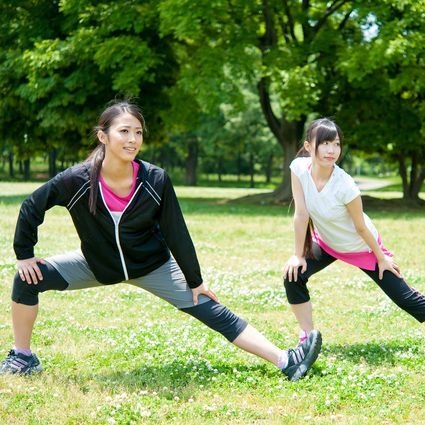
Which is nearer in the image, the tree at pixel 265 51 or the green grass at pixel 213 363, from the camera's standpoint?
the green grass at pixel 213 363

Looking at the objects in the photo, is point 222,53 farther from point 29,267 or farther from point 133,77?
point 29,267

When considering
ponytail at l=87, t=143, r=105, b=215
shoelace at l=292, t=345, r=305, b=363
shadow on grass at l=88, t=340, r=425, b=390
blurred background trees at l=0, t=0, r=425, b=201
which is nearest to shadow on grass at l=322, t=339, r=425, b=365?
shadow on grass at l=88, t=340, r=425, b=390

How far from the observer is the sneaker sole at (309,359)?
588 cm

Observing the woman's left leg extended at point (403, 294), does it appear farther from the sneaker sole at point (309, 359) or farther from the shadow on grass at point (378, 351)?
the sneaker sole at point (309, 359)

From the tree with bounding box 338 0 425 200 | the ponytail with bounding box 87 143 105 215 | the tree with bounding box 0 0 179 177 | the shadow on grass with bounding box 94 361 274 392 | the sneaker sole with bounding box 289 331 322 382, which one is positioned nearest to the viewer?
the ponytail with bounding box 87 143 105 215

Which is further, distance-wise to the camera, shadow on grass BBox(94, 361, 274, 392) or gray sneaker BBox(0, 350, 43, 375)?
gray sneaker BBox(0, 350, 43, 375)

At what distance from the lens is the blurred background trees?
2498 centimetres

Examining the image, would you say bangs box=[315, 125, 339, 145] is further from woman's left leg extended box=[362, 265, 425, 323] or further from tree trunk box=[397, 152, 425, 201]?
tree trunk box=[397, 152, 425, 201]

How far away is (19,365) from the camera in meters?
5.98

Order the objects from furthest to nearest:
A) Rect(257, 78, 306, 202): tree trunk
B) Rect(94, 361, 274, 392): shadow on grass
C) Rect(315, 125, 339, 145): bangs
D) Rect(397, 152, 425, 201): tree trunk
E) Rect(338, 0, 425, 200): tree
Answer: Rect(397, 152, 425, 201): tree trunk < Rect(257, 78, 306, 202): tree trunk < Rect(338, 0, 425, 200): tree < Rect(315, 125, 339, 145): bangs < Rect(94, 361, 274, 392): shadow on grass

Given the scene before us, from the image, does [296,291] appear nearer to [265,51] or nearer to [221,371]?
[221,371]

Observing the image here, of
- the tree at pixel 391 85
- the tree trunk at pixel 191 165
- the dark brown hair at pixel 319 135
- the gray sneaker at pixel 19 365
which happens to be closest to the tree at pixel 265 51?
the tree at pixel 391 85

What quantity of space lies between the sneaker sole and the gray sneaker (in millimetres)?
2248

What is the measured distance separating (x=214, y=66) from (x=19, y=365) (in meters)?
21.0
